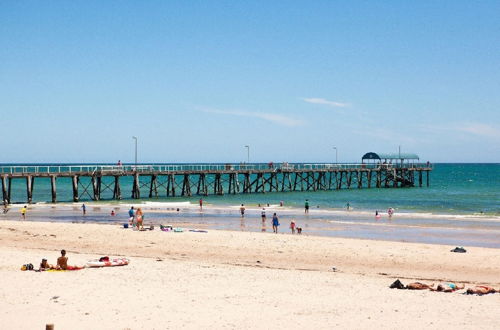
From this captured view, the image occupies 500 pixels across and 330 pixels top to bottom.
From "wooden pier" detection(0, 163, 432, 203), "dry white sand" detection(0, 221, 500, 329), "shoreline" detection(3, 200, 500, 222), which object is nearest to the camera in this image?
"dry white sand" detection(0, 221, 500, 329)

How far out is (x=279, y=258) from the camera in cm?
2162

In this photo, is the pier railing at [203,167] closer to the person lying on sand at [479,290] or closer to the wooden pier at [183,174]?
the wooden pier at [183,174]

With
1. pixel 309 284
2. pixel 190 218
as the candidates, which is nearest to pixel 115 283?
pixel 309 284

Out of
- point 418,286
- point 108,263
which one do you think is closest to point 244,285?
point 418,286

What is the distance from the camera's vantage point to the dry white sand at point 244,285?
12500 millimetres

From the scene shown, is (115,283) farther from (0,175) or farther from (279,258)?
(0,175)

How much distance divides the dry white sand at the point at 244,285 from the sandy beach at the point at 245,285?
3 cm

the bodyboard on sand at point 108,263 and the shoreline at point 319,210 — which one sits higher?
the bodyboard on sand at point 108,263

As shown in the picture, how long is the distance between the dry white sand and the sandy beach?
0.03 meters

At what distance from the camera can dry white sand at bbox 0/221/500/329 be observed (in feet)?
41.0

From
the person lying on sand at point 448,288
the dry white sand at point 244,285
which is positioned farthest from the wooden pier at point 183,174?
the person lying on sand at point 448,288

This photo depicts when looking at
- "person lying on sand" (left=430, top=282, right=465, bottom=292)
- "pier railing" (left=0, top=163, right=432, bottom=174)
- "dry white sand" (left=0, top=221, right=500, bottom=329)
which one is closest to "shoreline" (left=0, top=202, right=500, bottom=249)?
"dry white sand" (left=0, top=221, right=500, bottom=329)

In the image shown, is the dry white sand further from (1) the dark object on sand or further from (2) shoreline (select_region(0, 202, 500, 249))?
(2) shoreline (select_region(0, 202, 500, 249))

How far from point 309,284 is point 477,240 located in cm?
1538
